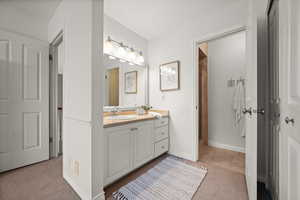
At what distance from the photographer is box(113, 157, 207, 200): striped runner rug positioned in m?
1.31

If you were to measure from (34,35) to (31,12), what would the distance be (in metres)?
0.32

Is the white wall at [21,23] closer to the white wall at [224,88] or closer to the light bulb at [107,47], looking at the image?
the light bulb at [107,47]

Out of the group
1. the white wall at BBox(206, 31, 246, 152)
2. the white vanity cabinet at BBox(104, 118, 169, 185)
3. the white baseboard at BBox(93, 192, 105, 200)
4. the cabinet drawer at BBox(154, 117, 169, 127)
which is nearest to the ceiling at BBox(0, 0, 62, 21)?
the white vanity cabinet at BBox(104, 118, 169, 185)

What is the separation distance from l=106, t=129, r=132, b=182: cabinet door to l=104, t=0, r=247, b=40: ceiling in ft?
5.88

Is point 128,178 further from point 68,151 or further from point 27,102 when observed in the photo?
point 27,102

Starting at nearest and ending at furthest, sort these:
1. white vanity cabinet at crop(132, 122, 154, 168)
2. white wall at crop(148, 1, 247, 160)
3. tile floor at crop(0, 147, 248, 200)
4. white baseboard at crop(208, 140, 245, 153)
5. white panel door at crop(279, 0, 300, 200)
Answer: white panel door at crop(279, 0, 300, 200)
tile floor at crop(0, 147, 248, 200)
white vanity cabinet at crop(132, 122, 154, 168)
white wall at crop(148, 1, 247, 160)
white baseboard at crop(208, 140, 245, 153)

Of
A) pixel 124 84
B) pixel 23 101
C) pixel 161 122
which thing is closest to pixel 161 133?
pixel 161 122

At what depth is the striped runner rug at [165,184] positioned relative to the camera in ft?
4.31

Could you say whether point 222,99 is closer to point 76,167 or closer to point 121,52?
point 121,52

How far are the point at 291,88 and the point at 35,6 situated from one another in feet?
9.86

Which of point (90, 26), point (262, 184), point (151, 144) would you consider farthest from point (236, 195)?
point (90, 26)

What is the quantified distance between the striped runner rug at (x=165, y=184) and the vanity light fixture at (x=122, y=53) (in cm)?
190

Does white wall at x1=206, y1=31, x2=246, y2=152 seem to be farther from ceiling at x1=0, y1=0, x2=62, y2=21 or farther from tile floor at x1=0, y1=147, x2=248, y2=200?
ceiling at x1=0, y1=0, x2=62, y2=21

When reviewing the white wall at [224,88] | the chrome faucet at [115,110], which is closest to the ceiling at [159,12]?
the white wall at [224,88]
